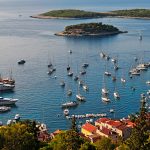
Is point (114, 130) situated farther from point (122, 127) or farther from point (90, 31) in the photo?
point (90, 31)

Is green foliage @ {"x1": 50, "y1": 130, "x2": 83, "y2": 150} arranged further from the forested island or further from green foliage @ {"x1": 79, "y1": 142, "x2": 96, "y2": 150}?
the forested island

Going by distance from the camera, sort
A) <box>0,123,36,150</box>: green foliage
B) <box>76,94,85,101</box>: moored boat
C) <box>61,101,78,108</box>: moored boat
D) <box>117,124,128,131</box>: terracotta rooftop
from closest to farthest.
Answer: <box>0,123,36,150</box>: green foliage, <box>117,124,128,131</box>: terracotta rooftop, <box>61,101,78,108</box>: moored boat, <box>76,94,85,101</box>: moored boat

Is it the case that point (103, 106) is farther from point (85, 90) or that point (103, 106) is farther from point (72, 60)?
point (72, 60)

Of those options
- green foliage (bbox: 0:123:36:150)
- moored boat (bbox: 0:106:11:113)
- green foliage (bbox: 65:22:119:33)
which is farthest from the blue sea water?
green foliage (bbox: 0:123:36:150)

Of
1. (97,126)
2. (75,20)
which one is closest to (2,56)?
(97,126)

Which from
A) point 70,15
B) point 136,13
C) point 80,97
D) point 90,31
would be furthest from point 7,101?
point 136,13

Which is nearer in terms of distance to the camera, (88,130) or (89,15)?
(88,130)

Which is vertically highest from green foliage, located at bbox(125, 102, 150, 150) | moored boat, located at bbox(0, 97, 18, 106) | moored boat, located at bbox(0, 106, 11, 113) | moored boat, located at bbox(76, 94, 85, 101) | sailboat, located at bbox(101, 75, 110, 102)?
green foliage, located at bbox(125, 102, 150, 150)

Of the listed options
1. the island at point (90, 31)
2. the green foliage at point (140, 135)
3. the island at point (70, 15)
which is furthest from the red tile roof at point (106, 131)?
the island at point (70, 15)
